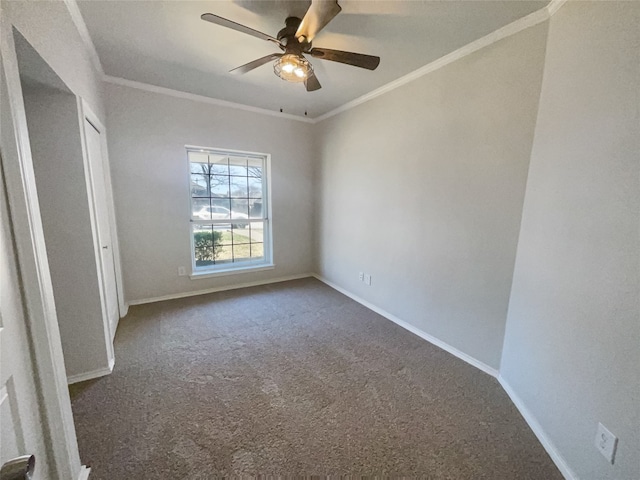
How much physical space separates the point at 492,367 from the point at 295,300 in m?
2.15

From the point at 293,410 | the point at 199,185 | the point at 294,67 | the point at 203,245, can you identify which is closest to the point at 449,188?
the point at 294,67

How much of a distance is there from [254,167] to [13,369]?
3326 mm

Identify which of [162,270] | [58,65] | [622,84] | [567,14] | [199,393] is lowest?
[199,393]

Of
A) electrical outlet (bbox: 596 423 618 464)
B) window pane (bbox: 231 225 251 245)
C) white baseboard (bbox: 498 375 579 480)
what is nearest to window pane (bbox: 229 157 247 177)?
window pane (bbox: 231 225 251 245)

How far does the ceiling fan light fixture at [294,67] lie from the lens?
1770mm

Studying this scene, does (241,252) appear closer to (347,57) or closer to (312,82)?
(312,82)

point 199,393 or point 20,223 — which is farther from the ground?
point 20,223

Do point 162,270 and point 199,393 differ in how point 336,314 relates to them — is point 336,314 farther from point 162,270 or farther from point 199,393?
point 162,270

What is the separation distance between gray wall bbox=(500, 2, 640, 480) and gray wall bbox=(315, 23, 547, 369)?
0.17 m

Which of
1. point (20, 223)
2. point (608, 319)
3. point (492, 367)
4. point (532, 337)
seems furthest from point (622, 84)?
point (20, 223)

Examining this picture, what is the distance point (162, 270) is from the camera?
3238 millimetres

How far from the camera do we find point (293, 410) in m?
1.63

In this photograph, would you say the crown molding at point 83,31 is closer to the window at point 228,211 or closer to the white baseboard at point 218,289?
the window at point 228,211

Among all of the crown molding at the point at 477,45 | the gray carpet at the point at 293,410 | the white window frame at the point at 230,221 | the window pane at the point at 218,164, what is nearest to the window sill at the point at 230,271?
the white window frame at the point at 230,221
